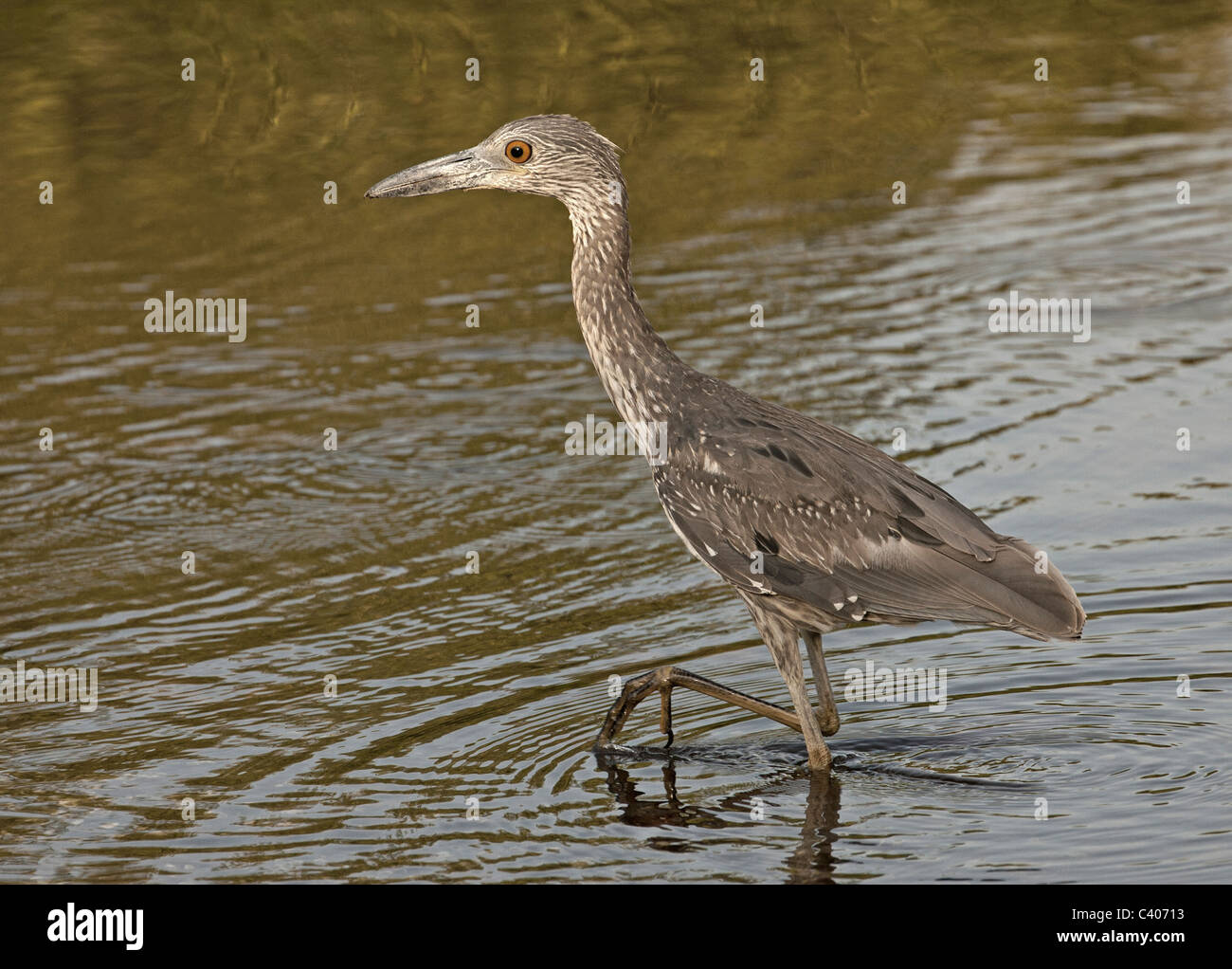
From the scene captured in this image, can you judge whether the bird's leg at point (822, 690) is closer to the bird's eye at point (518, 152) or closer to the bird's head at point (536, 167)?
the bird's head at point (536, 167)

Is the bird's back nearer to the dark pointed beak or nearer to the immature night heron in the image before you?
the immature night heron

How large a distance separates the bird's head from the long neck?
0.34ft

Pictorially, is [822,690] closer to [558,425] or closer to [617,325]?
[617,325]

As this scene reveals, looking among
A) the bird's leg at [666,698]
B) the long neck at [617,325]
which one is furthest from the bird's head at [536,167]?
the bird's leg at [666,698]

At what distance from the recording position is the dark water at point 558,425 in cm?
815

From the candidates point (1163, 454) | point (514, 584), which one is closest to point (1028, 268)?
point (1163, 454)

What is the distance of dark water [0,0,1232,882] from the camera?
8.15m

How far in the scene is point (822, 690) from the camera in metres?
8.62

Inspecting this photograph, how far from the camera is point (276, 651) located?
10.0m

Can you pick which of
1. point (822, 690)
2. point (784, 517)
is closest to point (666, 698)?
point (822, 690)

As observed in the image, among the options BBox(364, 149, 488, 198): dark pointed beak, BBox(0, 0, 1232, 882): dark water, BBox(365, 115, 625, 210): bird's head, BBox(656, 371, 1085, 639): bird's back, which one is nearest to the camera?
BBox(656, 371, 1085, 639): bird's back

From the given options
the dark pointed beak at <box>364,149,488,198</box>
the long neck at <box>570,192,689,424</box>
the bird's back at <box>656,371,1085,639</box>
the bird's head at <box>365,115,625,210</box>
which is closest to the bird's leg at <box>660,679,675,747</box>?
the bird's back at <box>656,371,1085,639</box>

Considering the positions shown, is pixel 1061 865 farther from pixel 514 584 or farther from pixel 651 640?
pixel 514 584

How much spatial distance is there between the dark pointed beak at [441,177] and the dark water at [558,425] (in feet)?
7.74
